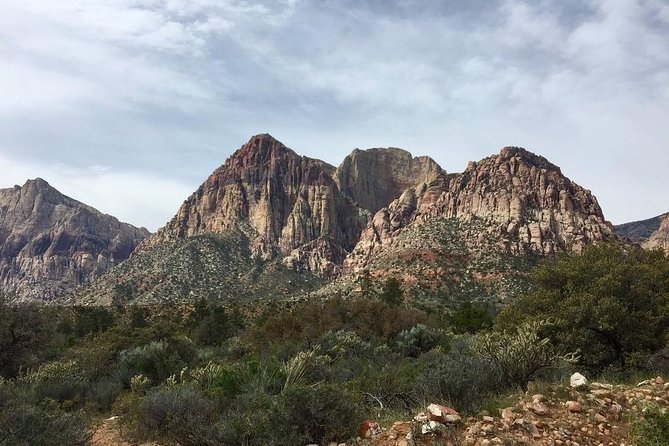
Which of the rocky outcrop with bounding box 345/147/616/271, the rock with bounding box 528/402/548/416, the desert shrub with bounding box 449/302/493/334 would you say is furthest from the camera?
the rocky outcrop with bounding box 345/147/616/271

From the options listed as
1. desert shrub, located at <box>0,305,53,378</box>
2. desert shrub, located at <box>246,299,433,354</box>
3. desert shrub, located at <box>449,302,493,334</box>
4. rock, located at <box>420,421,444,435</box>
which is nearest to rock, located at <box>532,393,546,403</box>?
rock, located at <box>420,421,444,435</box>

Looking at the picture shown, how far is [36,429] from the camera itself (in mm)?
8039

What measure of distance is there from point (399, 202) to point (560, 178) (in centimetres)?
5379

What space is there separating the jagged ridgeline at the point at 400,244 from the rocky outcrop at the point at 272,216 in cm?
71

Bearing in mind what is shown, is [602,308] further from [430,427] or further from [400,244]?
[400,244]

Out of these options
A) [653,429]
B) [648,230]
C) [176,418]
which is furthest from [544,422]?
[648,230]

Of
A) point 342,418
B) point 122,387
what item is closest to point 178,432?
point 342,418

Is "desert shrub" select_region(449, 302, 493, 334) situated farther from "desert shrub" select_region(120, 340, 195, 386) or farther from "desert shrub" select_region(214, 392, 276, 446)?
"desert shrub" select_region(214, 392, 276, 446)

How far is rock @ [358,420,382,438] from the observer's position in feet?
26.1

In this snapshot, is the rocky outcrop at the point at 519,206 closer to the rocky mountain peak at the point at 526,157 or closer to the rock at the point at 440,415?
the rocky mountain peak at the point at 526,157

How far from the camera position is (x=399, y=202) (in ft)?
532

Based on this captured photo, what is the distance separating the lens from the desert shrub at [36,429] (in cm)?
752

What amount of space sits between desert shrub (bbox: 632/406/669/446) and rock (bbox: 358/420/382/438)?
3.92m

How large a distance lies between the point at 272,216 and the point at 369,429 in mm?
166741
